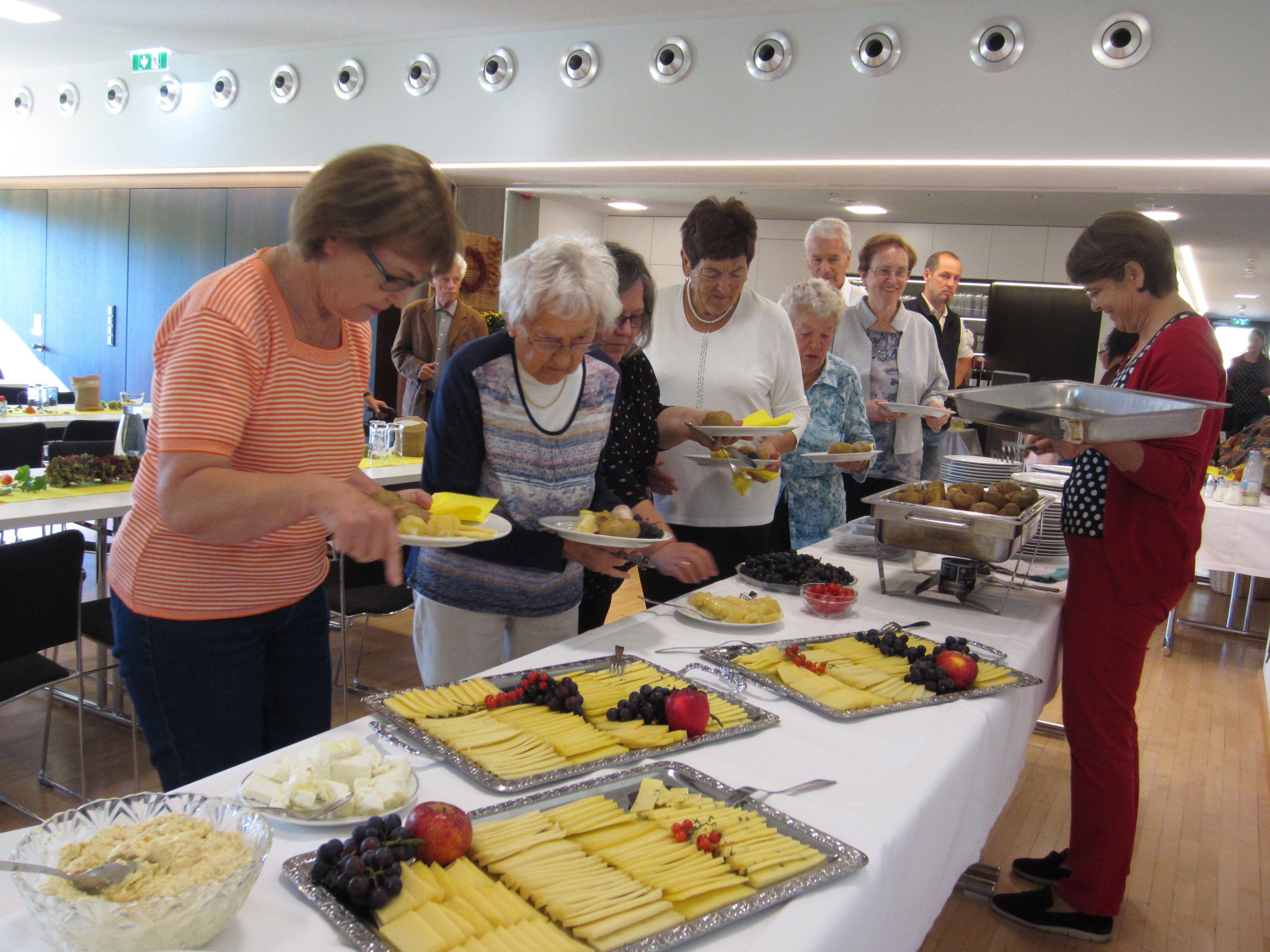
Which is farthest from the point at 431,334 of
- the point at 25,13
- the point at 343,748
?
the point at 343,748

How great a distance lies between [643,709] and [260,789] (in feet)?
1.77

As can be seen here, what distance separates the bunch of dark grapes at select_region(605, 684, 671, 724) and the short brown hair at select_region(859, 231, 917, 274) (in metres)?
2.41

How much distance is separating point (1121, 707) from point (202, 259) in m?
8.11

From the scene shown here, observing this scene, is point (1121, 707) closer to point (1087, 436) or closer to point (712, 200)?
point (1087, 436)

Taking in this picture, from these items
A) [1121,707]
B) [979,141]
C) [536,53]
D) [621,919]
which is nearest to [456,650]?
[621,919]

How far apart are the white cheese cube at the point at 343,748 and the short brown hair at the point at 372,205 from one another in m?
0.64

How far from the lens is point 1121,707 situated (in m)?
2.12

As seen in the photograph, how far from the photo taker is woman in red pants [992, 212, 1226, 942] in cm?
198

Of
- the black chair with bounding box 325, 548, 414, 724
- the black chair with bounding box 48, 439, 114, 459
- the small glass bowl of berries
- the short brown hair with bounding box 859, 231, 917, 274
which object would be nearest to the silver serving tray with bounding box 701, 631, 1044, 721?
the small glass bowl of berries

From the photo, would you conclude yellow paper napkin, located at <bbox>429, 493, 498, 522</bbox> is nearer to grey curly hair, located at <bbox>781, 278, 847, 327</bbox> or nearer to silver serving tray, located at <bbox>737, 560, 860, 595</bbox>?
silver serving tray, located at <bbox>737, 560, 860, 595</bbox>

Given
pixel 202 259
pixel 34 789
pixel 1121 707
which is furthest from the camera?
pixel 202 259

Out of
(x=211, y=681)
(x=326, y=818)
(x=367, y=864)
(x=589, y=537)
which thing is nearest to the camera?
(x=367, y=864)

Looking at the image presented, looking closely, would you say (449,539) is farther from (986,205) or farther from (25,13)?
(25,13)

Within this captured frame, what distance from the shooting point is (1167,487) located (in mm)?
1931
